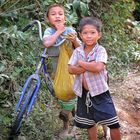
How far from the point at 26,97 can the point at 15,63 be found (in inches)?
38.7

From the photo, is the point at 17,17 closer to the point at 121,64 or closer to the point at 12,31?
the point at 12,31

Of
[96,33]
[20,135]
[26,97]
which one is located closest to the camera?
[96,33]

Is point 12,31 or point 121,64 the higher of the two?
point 12,31

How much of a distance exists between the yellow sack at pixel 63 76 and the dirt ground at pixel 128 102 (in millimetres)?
1026

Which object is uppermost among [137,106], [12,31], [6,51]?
[12,31]

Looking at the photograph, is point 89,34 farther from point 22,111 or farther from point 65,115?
point 65,115

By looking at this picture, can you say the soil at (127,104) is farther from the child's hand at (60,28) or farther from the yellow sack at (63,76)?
the child's hand at (60,28)

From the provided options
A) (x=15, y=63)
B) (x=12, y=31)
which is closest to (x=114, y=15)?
(x=15, y=63)

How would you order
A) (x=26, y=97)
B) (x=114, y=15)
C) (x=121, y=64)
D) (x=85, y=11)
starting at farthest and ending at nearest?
(x=114, y=15)
(x=121, y=64)
(x=85, y=11)
(x=26, y=97)

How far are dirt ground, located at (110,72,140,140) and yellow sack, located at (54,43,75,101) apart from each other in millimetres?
1026

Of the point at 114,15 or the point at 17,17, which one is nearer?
the point at 17,17

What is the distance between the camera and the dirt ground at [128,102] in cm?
440

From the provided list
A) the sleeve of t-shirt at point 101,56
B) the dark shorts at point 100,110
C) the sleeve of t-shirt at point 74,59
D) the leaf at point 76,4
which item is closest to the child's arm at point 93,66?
the sleeve of t-shirt at point 101,56

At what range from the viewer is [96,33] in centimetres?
320
